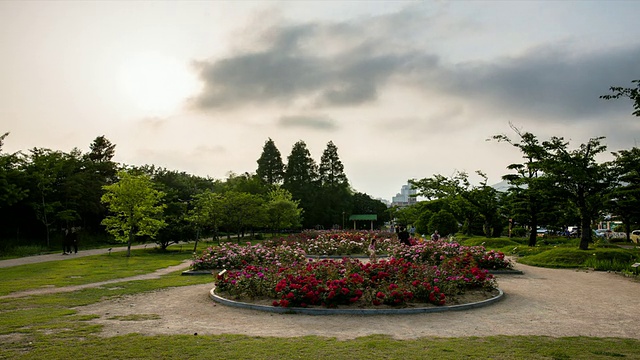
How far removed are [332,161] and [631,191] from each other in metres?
48.7

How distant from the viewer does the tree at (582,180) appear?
68.6ft

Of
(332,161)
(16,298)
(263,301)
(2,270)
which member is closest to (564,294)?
(263,301)

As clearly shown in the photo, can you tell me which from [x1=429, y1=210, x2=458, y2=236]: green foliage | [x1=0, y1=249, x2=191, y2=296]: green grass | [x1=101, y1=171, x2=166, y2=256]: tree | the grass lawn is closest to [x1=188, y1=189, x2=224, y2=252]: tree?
[x1=101, y1=171, x2=166, y2=256]: tree

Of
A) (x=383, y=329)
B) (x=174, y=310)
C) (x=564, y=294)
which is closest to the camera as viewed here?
(x=383, y=329)

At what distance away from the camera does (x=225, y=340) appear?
7.02m

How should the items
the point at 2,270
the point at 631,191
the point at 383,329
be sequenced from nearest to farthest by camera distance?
the point at 383,329, the point at 2,270, the point at 631,191

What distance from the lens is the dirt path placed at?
773 centimetres

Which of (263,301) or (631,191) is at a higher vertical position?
(631,191)

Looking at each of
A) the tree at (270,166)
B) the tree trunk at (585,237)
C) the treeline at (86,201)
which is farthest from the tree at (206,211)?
the tree at (270,166)

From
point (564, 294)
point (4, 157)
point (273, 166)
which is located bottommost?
point (564, 294)

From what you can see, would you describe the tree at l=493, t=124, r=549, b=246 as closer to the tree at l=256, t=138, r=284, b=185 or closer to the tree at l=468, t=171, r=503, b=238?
the tree at l=468, t=171, r=503, b=238

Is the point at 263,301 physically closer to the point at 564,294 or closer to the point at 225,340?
the point at 225,340

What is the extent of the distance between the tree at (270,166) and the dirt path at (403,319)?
192 ft

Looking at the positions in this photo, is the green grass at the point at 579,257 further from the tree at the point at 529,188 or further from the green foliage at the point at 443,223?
the green foliage at the point at 443,223
